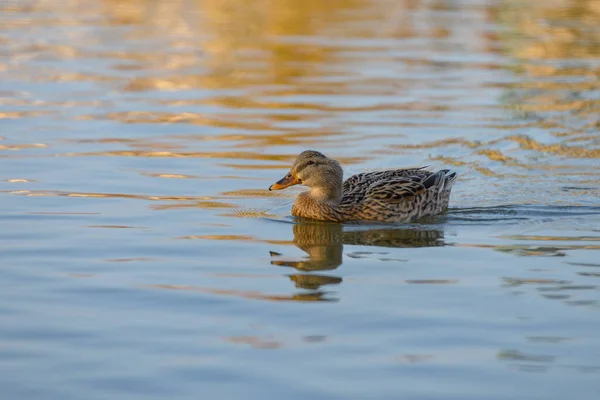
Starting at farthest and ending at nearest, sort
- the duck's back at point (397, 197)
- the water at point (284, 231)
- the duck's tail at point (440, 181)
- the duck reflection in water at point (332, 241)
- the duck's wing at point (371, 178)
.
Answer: the duck's wing at point (371, 178) → the duck's tail at point (440, 181) → the duck's back at point (397, 197) → the duck reflection in water at point (332, 241) → the water at point (284, 231)

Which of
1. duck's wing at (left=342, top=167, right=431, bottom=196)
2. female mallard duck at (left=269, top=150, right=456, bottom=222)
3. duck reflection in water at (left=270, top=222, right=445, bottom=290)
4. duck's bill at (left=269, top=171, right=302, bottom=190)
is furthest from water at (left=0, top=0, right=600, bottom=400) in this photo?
duck's wing at (left=342, top=167, right=431, bottom=196)

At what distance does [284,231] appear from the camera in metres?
11.3

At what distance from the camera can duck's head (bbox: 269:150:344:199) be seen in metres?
11.9

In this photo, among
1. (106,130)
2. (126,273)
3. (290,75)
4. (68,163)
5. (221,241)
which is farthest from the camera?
(290,75)

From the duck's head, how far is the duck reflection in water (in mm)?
353

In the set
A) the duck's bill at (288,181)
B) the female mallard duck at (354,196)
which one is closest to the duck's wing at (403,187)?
the female mallard duck at (354,196)

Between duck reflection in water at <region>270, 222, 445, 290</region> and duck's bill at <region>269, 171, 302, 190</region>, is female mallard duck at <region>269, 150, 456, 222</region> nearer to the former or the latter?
duck's bill at <region>269, 171, 302, 190</region>

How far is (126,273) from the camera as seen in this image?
9.30 m

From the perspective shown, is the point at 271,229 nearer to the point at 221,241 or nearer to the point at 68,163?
the point at 221,241

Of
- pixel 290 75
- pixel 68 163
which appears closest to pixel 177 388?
pixel 68 163

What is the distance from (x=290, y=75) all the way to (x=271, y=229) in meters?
10.6

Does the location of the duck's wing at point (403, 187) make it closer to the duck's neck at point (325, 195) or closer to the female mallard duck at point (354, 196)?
the female mallard duck at point (354, 196)

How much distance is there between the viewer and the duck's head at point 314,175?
38.9 ft

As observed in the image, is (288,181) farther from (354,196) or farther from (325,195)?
(354,196)
